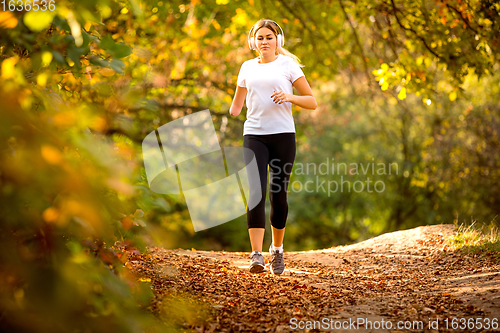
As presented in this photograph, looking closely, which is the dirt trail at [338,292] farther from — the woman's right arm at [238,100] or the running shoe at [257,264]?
the woman's right arm at [238,100]

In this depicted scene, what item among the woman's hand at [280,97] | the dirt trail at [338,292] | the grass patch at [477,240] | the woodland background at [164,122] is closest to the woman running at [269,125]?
the woman's hand at [280,97]

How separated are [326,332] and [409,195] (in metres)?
11.8

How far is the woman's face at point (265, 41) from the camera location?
11.3 ft

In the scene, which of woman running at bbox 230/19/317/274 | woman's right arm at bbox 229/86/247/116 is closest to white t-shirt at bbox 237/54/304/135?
woman running at bbox 230/19/317/274

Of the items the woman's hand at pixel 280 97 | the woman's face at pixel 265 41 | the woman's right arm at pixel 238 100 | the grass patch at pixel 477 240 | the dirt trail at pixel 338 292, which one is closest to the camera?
the dirt trail at pixel 338 292

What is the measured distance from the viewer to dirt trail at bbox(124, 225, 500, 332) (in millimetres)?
2250

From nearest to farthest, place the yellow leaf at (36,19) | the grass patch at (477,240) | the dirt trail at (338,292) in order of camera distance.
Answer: the yellow leaf at (36,19) → the dirt trail at (338,292) → the grass patch at (477,240)

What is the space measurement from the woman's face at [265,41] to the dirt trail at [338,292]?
1780 millimetres

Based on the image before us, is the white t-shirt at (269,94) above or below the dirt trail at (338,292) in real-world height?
above

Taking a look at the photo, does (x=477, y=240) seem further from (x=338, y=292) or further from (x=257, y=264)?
(x=257, y=264)

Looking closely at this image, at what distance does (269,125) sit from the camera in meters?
3.37

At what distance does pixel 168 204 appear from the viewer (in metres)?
1.52

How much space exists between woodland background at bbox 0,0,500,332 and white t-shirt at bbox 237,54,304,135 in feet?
3.15

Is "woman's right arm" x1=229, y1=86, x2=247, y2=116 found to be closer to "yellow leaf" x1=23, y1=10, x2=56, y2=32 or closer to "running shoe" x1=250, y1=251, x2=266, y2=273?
"running shoe" x1=250, y1=251, x2=266, y2=273
